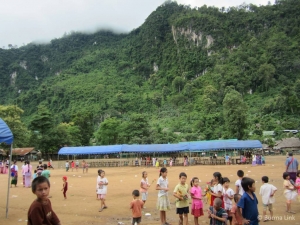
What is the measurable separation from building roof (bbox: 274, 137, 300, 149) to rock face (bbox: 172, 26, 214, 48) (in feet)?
241

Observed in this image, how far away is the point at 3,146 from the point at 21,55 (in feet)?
418

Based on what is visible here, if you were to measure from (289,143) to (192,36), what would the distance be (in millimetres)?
83929

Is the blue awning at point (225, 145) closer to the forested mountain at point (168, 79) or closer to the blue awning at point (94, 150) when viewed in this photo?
the blue awning at point (94, 150)

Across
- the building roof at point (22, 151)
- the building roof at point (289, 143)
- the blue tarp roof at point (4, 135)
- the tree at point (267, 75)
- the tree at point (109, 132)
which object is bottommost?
the building roof at point (22, 151)

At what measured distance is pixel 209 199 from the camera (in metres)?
6.87

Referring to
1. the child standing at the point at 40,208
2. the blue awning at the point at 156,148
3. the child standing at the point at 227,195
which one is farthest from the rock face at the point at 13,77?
the child standing at the point at 40,208

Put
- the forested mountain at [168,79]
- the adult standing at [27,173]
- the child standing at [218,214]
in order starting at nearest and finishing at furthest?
the child standing at [218,214], the adult standing at [27,173], the forested mountain at [168,79]

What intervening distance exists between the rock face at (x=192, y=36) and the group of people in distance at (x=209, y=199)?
361 ft

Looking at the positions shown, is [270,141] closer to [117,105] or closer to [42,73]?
[117,105]

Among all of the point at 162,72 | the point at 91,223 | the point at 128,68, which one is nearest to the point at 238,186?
the point at 91,223

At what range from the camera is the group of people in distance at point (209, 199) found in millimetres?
3211

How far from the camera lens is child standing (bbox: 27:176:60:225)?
3.07m

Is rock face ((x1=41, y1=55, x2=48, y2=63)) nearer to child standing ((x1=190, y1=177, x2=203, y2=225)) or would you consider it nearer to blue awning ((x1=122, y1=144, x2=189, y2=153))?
blue awning ((x1=122, y1=144, x2=189, y2=153))

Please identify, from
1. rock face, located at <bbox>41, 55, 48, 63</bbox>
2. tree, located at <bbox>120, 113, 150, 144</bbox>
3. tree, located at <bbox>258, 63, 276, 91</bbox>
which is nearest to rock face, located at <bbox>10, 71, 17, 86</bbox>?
rock face, located at <bbox>41, 55, 48, 63</bbox>
